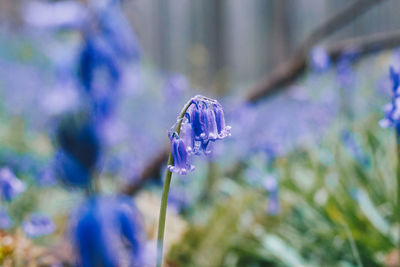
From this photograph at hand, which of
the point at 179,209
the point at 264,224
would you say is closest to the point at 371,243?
the point at 264,224

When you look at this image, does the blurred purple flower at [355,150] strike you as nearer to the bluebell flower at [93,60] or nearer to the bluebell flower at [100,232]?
the bluebell flower at [93,60]

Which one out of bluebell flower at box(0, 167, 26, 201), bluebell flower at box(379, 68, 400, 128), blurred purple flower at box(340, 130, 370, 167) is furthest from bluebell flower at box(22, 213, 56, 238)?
blurred purple flower at box(340, 130, 370, 167)

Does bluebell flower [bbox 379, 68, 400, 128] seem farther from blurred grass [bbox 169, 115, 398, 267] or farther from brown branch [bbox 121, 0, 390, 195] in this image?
brown branch [bbox 121, 0, 390, 195]

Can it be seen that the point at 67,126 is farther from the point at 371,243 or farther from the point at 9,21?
the point at 9,21

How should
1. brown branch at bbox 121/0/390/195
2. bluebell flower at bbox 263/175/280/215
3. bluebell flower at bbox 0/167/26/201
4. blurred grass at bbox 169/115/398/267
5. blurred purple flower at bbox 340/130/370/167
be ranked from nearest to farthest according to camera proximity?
1. bluebell flower at bbox 0/167/26/201
2. blurred grass at bbox 169/115/398/267
3. bluebell flower at bbox 263/175/280/215
4. blurred purple flower at bbox 340/130/370/167
5. brown branch at bbox 121/0/390/195

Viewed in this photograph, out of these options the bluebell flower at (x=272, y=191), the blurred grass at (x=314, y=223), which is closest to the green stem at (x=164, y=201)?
the blurred grass at (x=314, y=223)

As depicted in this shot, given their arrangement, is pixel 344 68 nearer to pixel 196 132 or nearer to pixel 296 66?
pixel 296 66
